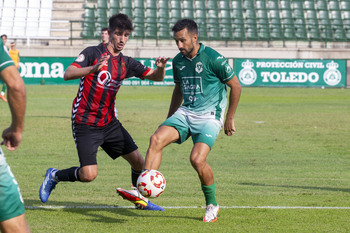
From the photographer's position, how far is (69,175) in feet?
23.8

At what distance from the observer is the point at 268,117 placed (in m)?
19.9

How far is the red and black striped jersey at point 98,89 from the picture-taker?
22.7 feet

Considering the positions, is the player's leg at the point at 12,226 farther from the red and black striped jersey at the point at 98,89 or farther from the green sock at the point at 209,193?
the red and black striped jersey at the point at 98,89

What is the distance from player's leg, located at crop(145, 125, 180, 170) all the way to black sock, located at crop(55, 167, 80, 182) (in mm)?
1090

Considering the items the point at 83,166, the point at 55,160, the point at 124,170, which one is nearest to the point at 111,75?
the point at 83,166

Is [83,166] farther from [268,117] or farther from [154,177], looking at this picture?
[268,117]

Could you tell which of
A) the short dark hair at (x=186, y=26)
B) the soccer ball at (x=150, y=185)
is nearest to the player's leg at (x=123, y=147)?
the soccer ball at (x=150, y=185)

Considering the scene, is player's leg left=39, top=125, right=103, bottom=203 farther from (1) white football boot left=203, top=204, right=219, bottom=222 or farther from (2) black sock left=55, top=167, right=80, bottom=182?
(1) white football boot left=203, top=204, right=219, bottom=222

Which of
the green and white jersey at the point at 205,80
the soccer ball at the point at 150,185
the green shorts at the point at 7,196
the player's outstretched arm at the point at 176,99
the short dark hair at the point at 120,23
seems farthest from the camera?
the player's outstretched arm at the point at 176,99

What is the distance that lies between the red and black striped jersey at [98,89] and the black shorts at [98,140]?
0.08 meters

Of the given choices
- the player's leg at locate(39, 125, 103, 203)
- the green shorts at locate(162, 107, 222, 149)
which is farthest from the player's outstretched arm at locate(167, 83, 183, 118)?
the player's leg at locate(39, 125, 103, 203)

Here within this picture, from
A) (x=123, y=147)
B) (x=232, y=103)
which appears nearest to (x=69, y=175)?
(x=123, y=147)

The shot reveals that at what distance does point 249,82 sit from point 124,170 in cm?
2538

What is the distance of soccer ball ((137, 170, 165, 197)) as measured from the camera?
607 centimetres
